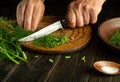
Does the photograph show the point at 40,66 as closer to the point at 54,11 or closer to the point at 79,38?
the point at 79,38


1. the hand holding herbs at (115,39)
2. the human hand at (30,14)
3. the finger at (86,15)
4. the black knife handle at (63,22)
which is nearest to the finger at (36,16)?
the human hand at (30,14)

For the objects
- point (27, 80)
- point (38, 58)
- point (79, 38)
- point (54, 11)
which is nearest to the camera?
point (27, 80)

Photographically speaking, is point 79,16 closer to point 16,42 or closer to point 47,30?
point 47,30

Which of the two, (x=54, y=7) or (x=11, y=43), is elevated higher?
(x=11, y=43)

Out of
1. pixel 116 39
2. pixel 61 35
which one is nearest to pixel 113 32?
pixel 116 39

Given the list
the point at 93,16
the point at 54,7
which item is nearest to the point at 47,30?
the point at 93,16

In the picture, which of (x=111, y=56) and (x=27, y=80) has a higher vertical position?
(x=27, y=80)

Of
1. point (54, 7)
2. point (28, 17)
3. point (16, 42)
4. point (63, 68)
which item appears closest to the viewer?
point (63, 68)
